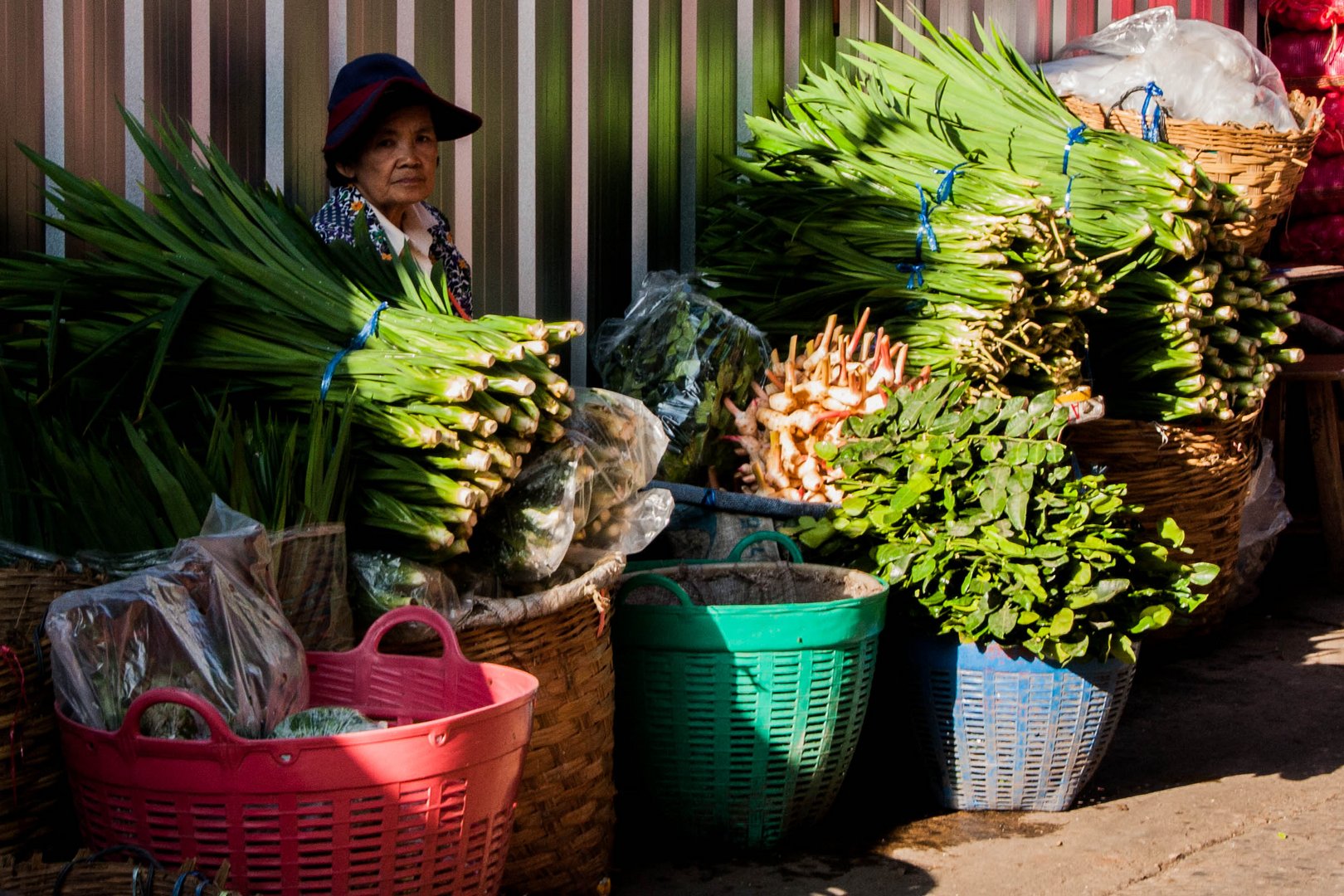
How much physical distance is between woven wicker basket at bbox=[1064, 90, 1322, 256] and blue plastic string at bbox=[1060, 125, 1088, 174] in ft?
1.89

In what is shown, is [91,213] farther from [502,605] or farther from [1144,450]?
[1144,450]

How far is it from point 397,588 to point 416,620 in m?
0.19

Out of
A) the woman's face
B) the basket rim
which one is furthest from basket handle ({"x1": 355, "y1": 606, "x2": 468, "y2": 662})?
the basket rim

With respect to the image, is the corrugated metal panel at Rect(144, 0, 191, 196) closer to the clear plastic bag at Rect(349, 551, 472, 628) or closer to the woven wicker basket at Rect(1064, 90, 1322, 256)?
the clear plastic bag at Rect(349, 551, 472, 628)

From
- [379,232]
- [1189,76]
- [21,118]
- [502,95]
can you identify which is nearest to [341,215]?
[379,232]

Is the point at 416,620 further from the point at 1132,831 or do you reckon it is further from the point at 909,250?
the point at 909,250

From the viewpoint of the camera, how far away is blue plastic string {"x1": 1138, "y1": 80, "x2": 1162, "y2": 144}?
5.35 metres

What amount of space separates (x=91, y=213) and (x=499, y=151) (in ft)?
5.56

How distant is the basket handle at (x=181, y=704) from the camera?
6.58 feet

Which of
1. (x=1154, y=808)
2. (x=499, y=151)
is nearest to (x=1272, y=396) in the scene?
(x=1154, y=808)

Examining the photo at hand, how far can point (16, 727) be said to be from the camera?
83.7 inches

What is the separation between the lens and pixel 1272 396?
640 centimetres

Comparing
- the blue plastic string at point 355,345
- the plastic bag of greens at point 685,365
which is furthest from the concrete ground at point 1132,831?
the blue plastic string at point 355,345

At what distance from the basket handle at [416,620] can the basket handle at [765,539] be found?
128 centimetres
